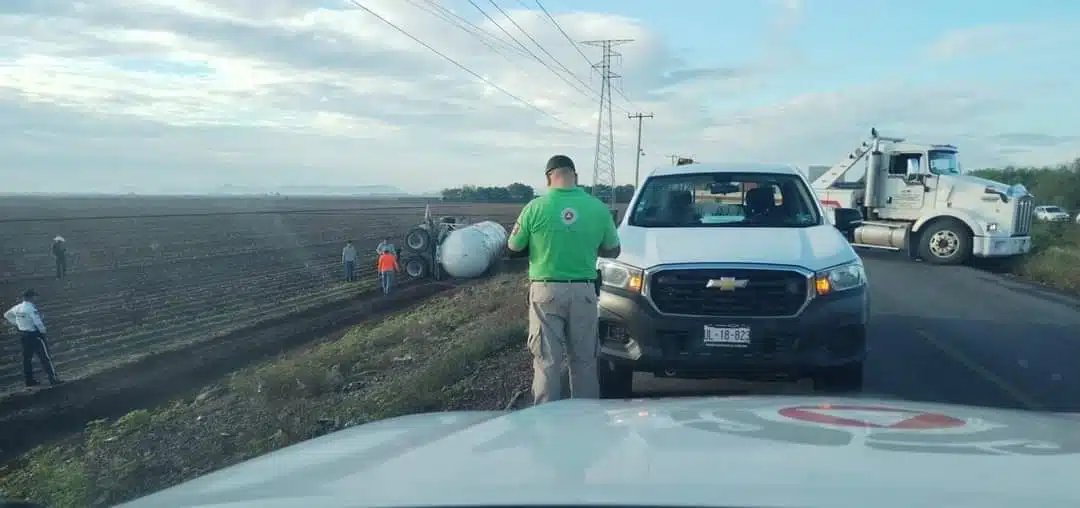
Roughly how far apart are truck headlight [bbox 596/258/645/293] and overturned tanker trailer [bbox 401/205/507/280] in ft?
85.3

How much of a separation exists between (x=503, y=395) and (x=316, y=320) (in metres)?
17.8

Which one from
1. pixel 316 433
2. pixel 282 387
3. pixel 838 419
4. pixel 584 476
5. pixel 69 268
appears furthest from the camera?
pixel 69 268

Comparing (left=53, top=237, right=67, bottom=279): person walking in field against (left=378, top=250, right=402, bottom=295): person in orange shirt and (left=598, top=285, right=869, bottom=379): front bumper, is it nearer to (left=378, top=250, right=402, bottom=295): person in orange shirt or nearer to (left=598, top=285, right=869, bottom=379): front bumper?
(left=378, top=250, right=402, bottom=295): person in orange shirt

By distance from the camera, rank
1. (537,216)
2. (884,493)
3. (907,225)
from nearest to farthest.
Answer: (884,493) < (537,216) < (907,225)

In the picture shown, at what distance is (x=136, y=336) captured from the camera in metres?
22.5

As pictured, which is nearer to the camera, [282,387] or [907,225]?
[282,387]

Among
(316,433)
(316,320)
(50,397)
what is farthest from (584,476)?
(316,320)

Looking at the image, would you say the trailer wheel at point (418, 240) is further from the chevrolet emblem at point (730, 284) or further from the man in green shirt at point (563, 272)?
the chevrolet emblem at point (730, 284)

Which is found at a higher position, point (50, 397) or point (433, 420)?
point (433, 420)

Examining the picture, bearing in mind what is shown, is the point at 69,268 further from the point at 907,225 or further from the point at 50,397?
the point at 907,225

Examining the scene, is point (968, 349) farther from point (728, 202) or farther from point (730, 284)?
point (730, 284)

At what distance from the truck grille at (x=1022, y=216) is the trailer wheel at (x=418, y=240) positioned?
20178mm

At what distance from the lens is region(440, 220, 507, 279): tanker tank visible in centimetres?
3294

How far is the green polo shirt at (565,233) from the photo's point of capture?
6.25 metres
